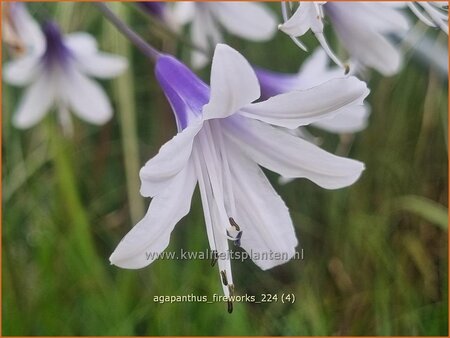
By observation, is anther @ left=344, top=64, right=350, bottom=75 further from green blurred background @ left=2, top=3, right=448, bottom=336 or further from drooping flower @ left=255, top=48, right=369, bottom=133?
green blurred background @ left=2, top=3, right=448, bottom=336

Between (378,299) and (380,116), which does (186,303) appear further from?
(380,116)

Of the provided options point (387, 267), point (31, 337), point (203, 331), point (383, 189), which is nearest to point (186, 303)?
point (203, 331)

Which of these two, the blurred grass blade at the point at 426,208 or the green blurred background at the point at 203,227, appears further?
the blurred grass blade at the point at 426,208

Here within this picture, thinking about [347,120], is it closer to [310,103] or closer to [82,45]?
[310,103]

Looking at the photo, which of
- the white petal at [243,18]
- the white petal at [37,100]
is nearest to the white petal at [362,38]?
the white petal at [243,18]

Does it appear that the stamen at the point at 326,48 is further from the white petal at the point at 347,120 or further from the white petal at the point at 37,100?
the white petal at the point at 37,100

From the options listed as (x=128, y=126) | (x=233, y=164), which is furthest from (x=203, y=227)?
(x=233, y=164)
